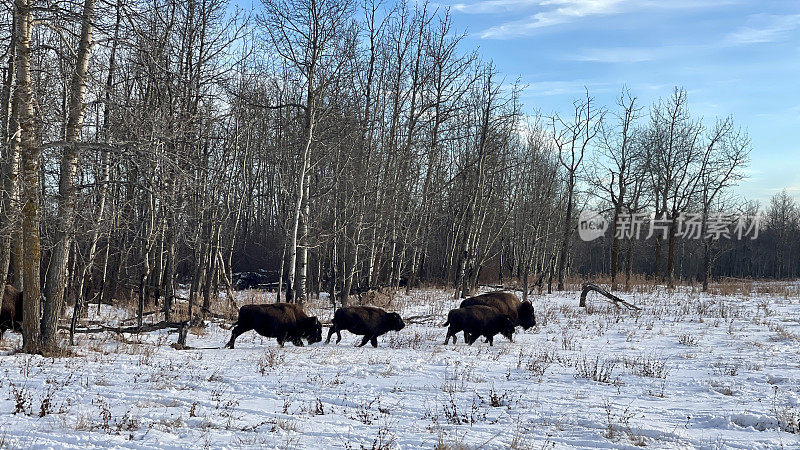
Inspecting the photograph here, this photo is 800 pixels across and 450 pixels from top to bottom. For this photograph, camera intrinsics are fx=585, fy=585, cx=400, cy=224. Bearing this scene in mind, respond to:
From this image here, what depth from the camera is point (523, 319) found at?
627 inches

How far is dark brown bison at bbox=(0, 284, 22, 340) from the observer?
12367 millimetres

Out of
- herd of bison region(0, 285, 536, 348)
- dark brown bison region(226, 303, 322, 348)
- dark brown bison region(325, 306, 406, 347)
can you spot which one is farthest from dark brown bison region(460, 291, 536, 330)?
dark brown bison region(226, 303, 322, 348)

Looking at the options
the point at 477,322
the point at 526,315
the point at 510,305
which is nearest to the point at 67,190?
the point at 477,322

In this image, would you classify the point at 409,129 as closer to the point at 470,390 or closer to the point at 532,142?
the point at 470,390

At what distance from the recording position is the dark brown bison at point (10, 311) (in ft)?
40.6

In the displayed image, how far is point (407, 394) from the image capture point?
8.17 meters

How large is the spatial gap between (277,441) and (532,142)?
1663 inches

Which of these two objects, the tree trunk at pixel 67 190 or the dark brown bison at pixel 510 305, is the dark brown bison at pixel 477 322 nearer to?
the dark brown bison at pixel 510 305

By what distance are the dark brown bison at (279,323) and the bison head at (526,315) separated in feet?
18.3

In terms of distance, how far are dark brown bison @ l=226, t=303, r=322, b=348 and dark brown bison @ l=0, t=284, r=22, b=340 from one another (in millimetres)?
4565

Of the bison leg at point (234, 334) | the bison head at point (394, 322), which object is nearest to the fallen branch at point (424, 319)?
the bison head at point (394, 322)

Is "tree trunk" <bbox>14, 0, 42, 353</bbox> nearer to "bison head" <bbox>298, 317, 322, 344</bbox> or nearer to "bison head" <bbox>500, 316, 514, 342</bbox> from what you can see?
"bison head" <bbox>298, 317, 322, 344</bbox>

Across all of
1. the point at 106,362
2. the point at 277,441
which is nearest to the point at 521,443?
the point at 277,441

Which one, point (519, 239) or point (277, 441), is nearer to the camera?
point (277, 441)
